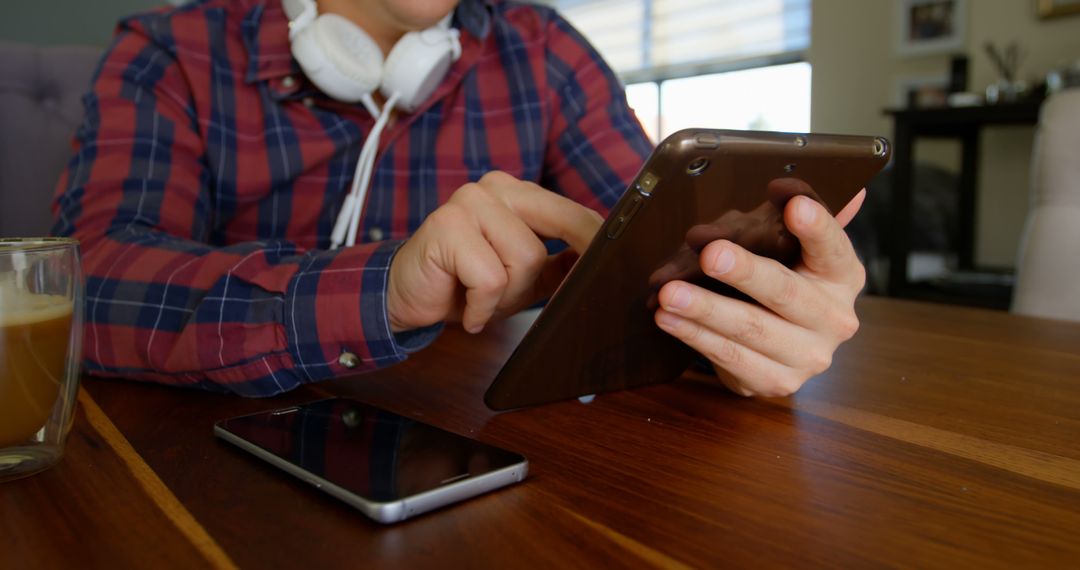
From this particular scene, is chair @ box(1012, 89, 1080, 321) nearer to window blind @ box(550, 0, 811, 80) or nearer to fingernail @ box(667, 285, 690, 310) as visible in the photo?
fingernail @ box(667, 285, 690, 310)

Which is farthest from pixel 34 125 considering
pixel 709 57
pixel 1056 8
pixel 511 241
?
pixel 709 57

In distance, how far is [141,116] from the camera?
33.5 inches

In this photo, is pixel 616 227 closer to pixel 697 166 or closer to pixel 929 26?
pixel 697 166

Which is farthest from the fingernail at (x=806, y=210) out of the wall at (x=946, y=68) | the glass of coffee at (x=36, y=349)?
the wall at (x=946, y=68)

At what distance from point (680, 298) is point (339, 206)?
0.67m

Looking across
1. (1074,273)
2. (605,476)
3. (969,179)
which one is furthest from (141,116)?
(969,179)

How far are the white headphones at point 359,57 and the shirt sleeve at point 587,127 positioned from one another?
0.58 feet

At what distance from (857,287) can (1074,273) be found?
70 centimetres

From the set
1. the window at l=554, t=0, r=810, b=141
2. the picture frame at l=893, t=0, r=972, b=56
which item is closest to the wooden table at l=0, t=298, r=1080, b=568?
the picture frame at l=893, t=0, r=972, b=56

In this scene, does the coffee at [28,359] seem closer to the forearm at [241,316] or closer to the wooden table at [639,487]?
the wooden table at [639,487]

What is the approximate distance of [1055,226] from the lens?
1.06m

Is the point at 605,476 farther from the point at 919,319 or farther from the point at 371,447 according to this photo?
the point at 919,319

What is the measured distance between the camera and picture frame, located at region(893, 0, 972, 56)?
326 centimetres

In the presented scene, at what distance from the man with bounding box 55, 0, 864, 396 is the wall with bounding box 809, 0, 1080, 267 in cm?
271
